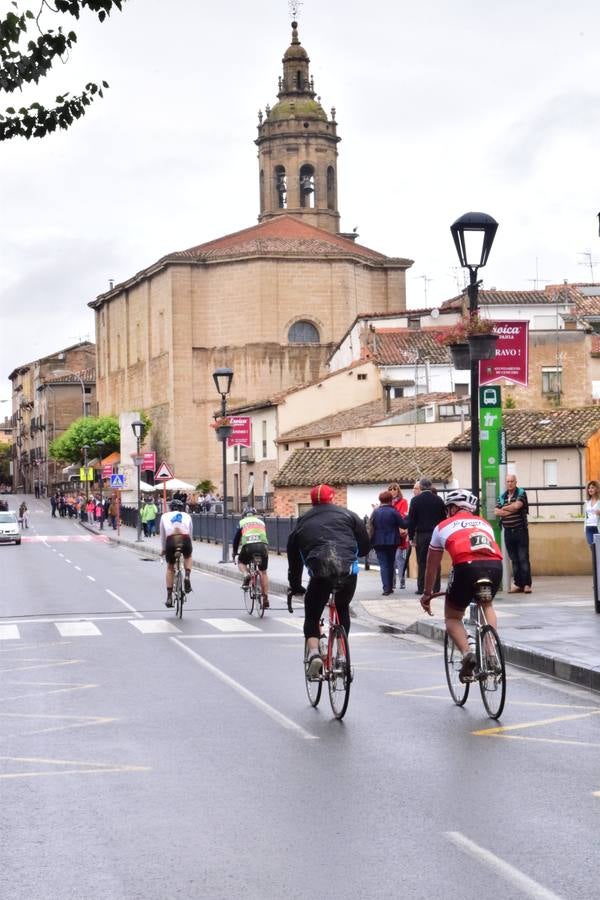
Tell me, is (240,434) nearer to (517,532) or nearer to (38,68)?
(517,532)

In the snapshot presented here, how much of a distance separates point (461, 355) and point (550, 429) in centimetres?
1412

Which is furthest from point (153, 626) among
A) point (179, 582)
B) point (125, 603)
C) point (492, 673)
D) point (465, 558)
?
point (492, 673)

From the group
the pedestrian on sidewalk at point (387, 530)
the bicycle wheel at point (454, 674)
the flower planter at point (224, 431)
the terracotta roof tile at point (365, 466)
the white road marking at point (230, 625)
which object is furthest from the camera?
the terracotta roof tile at point (365, 466)

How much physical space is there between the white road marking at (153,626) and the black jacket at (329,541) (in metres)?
8.17

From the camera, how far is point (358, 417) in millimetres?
67625

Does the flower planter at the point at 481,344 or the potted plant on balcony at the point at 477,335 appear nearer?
the potted plant on balcony at the point at 477,335

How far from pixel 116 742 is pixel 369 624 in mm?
10315

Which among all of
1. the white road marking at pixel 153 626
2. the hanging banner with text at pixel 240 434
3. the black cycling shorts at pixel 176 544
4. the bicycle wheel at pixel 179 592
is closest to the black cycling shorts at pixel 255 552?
the black cycling shorts at pixel 176 544

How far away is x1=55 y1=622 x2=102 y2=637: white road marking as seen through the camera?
19031mm

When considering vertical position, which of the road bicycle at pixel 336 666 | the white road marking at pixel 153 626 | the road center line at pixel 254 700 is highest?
the road bicycle at pixel 336 666

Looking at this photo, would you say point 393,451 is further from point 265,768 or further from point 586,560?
point 265,768

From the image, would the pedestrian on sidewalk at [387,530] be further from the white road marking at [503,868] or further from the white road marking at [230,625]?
the white road marking at [503,868]

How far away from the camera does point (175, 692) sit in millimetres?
12938

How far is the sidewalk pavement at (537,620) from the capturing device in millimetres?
14102
